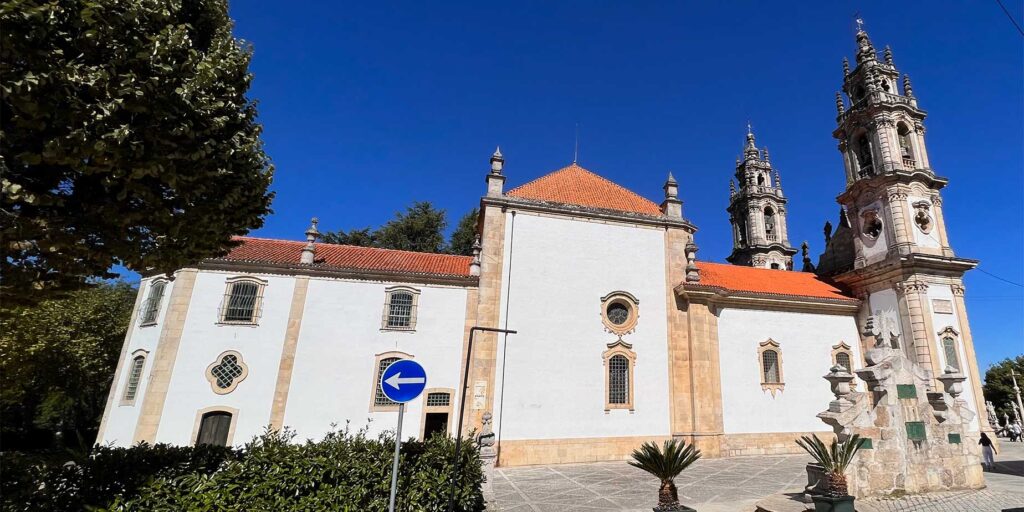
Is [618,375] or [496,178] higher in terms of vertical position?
[496,178]

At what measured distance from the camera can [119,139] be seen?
5035 mm

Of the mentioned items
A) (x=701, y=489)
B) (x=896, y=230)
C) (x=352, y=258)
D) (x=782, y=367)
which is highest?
(x=896, y=230)

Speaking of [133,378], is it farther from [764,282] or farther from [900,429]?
[764,282]

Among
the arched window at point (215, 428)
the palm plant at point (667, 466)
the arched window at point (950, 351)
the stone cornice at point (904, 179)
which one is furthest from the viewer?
the stone cornice at point (904, 179)

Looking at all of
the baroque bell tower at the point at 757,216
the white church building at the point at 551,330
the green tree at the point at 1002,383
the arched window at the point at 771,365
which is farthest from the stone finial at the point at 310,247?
the green tree at the point at 1002,383

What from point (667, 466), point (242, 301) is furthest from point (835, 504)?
point (242, 301)

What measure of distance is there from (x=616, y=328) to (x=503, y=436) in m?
5.98

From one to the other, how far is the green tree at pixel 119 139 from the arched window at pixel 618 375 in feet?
44.2

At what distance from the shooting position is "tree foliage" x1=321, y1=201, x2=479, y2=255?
33219 mm

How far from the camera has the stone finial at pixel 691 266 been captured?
18594mm

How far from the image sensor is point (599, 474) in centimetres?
1366

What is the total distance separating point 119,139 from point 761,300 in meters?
21.3

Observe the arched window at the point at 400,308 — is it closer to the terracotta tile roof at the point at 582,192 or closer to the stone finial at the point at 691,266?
the terracotta tile roof at the point at 582,192

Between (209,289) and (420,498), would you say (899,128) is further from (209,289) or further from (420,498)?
(209,289)
